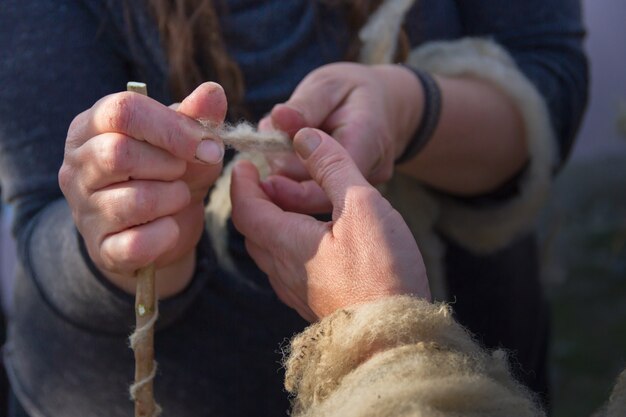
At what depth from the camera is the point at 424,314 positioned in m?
0.60

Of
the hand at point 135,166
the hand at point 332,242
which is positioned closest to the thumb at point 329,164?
the hand at point 332,242

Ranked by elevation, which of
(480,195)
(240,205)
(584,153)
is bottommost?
(584,153)

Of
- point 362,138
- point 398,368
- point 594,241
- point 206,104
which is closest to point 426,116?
point 362,138

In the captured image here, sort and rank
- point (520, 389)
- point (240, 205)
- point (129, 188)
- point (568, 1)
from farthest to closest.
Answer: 1. point (568, 1)
2. point (240, 205)
3. point (129, 188)
4. point (520, 389)

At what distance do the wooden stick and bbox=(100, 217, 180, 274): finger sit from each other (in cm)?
2

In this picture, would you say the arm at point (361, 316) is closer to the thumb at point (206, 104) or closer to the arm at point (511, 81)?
the thumb at point (206, 104)

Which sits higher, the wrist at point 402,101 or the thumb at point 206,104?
the thumb at point 206,104

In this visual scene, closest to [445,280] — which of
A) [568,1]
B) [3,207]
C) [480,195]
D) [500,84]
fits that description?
[480,195]

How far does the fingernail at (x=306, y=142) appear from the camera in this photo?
79 cm

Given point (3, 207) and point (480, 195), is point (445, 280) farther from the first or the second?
point (3, 207)

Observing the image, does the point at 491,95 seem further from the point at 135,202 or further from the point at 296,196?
the point at 135,202

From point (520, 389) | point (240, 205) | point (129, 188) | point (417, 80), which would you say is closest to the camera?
point (520, 389)

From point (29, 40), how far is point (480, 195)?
0.65m

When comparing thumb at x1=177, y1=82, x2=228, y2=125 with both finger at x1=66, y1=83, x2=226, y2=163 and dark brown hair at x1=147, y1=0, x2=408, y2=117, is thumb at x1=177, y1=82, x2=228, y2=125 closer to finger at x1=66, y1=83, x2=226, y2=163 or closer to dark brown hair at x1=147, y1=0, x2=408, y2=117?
finger at x1=66, y1=83, x2=226, y2=163
